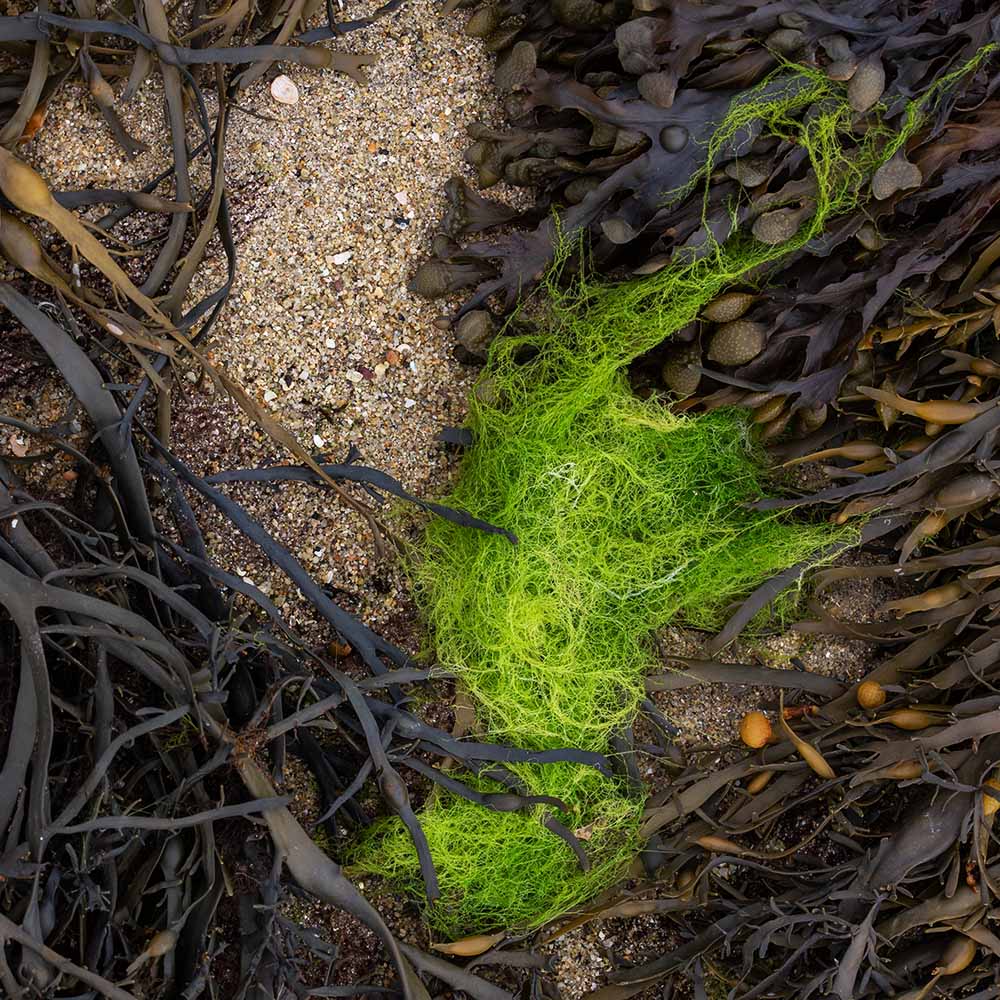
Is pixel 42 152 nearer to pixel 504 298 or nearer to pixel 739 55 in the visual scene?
pixel 504 298

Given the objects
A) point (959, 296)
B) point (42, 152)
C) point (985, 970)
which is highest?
point (42, 152)

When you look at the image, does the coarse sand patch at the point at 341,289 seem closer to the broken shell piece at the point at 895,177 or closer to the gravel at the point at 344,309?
the gravel at the point at 344,309

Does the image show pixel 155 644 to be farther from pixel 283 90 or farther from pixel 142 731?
pixel 283 90

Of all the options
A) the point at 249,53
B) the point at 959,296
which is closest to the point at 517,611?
the point at 959,296

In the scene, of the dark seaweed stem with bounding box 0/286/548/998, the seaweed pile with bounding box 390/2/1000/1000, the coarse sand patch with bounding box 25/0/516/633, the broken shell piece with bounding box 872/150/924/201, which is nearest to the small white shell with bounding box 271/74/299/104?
the coarse sand patch with bounding box 25/0/516/633

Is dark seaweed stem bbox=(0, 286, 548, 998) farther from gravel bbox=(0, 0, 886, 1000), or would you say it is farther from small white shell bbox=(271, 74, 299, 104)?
small white shell bbox=(271, 74, 299, 104)

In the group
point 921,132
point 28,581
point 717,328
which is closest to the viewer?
point 28,581
